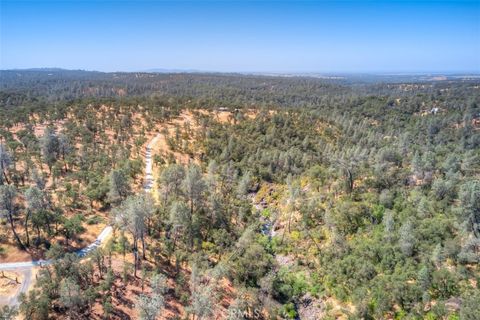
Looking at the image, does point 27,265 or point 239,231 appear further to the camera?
point 239,231

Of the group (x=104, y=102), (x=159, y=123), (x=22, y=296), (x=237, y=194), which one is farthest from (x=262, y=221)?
(x=104, y=102)

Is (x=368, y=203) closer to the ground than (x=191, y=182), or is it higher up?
closer to the ground

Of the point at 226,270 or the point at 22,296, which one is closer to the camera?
the point at 22,296

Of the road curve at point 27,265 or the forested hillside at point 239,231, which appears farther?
the forested hillside at point 239,231

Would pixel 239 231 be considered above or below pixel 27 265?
below

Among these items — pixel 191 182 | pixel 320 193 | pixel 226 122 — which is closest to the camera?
pixel 191 182

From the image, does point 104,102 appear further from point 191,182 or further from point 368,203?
point 368,203

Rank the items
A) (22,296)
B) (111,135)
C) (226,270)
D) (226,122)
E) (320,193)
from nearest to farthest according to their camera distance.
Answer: (22,296), (226,270), (320,193), (111,135), (226,122)

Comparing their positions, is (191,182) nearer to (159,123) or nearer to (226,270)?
(226,270)

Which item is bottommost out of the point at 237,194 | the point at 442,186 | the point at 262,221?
the point at 262,221

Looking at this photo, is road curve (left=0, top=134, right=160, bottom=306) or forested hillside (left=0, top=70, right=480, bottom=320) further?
forested hillside (left=0, top=70, right=480, bottom=320)
